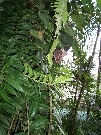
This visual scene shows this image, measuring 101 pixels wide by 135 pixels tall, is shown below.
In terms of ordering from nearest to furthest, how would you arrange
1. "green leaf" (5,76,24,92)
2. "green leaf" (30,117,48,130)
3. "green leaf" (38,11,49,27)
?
"green leaf" (5,76,24,92) < "green leaf" (30,117,48,130) < "green leaf" (38,11,49,27)

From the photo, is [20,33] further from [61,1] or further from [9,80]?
[61,1]

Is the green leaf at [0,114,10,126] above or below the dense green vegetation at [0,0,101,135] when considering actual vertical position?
below

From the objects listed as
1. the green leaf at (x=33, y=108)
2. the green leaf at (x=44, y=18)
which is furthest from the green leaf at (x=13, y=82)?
the green leaf at (x=44, y=18)

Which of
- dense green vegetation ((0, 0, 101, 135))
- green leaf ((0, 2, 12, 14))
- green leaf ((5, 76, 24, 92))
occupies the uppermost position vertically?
green leaf ((0, 2, 12, 14))

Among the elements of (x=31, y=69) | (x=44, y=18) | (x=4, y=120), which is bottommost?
(x=4, y=120)

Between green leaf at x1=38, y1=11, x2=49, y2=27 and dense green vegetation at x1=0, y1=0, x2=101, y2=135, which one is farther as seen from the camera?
green leaf at x1=38, y1=11, x2=49, y2=27

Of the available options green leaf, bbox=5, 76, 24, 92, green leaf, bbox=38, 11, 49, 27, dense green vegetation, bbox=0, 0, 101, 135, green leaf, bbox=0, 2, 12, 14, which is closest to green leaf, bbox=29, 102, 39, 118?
dense green vegetation, bbox=0, 0, 101, 135

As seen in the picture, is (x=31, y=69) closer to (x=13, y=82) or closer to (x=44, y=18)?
(x=13, y=82)

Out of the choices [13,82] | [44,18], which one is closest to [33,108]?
[13,82]

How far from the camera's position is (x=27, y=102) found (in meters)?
0.78

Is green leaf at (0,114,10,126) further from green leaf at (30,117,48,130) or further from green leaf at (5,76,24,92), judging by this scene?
green leaf at (5,76,24,92)

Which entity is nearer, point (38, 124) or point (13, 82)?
point (13, 82)

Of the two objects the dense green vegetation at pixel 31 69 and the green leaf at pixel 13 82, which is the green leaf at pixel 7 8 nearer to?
the dense green vegetation at pixel 31 69

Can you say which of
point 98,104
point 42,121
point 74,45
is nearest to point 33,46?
point 74,45
